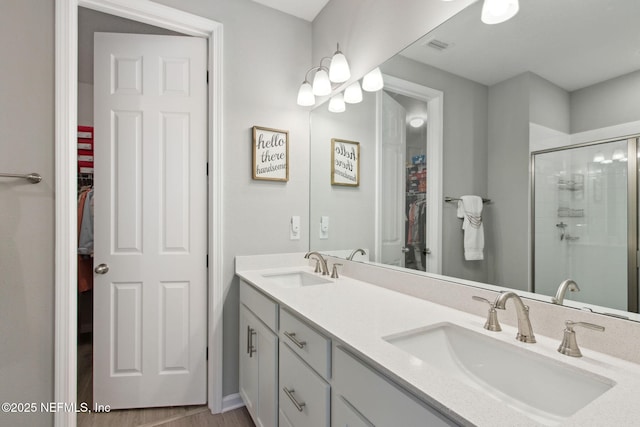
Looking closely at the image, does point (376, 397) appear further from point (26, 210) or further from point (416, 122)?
point (26, 210)

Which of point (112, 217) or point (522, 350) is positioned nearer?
point (522, 350)

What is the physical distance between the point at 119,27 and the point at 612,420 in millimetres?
3181

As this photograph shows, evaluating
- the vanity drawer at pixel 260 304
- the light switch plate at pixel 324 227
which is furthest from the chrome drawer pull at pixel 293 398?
the light switch plate at pixel 324 227

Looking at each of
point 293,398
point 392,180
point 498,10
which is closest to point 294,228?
point 392,180

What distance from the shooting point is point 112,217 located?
188 centimetres

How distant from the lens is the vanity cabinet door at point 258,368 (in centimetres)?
144

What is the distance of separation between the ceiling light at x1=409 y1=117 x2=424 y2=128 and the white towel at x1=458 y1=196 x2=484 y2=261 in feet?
1.45

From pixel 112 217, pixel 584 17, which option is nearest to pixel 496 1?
pixel 584 17

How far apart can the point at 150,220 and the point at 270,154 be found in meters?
0.86

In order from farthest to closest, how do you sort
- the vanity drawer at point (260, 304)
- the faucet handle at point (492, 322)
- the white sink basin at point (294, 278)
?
the white sink basin at point (294, 278), the vanity drawer at point (260, 304), the faucet handle at point (492, 322)

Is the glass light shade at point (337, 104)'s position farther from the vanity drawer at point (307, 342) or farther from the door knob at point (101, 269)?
the door knob at point (101, 269)

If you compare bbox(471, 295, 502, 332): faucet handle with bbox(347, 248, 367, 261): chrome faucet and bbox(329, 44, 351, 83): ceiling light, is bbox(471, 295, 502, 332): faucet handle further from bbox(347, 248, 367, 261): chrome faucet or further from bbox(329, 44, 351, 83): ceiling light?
bbox(329, 44, 351, 83): ceiling light

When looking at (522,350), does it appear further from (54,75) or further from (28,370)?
(54,75)

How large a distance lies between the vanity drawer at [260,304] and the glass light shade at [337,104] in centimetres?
125
